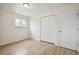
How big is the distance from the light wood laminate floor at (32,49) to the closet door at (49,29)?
0.12 metres

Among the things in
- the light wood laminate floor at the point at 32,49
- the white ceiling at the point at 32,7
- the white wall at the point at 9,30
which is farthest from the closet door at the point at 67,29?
the white wall at the point at 9,30

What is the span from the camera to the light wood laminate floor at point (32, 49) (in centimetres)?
183

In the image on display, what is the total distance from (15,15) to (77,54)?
1.45 metres

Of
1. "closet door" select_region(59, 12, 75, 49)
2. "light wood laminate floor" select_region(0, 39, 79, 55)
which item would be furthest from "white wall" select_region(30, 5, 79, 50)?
"light wood laminate floor" select_region(0, 39, 79, 55)

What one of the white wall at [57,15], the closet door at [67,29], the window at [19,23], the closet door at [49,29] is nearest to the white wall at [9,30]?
the window at [19,23]

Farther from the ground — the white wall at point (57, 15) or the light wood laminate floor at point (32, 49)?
the white wall at point (57, 15)

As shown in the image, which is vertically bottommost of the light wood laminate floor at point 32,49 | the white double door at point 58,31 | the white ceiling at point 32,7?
the light wood laminate floor at point 32,49

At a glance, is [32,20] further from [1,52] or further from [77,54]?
[77,54]

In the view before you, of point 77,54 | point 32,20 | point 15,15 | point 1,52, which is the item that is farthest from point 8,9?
point 77,54

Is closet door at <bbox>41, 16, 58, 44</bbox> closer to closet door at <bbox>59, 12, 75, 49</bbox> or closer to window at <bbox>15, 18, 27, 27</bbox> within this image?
closet door at <bbox>59, 12, 75, 49</bbox>

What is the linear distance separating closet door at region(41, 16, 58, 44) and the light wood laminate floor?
4.7 inches

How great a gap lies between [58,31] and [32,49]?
0.63 m

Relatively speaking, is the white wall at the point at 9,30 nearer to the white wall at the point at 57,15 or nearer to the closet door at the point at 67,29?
the white wall at the point at 57,15

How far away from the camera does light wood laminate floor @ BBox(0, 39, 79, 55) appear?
5.99 feet
